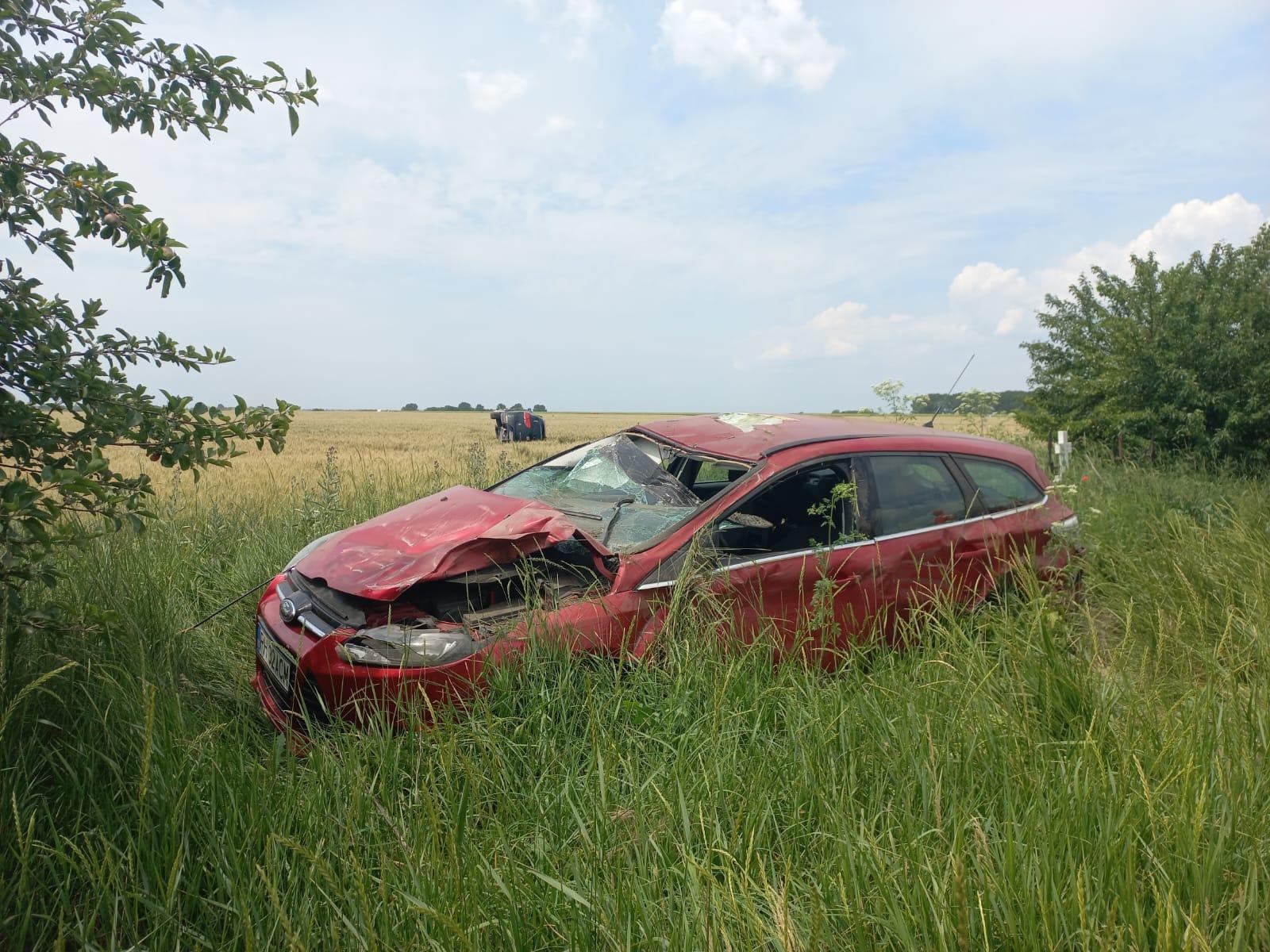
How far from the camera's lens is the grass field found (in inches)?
75.0

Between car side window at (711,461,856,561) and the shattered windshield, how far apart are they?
28 centimetres

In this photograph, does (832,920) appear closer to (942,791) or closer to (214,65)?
(942,791)

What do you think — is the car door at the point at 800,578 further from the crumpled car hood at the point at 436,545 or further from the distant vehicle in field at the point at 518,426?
the distant vehicle in field at the point at 518,426

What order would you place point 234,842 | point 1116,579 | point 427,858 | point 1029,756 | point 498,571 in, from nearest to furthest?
1. point 427,858
2. point 234,842
3. point 1029,756
4. point 498,571
5. point 1116,579

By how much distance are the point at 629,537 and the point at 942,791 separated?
6.41ft

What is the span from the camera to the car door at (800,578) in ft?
12.2

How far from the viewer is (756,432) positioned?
4.68 metres

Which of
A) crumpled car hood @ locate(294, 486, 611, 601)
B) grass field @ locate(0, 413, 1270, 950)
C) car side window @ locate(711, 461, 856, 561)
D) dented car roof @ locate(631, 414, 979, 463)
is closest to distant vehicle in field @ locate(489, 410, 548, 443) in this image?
dented car roof @ locate(631, 414, 979, 463)

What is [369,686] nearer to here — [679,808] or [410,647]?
[410,647]

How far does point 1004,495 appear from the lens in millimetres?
4969

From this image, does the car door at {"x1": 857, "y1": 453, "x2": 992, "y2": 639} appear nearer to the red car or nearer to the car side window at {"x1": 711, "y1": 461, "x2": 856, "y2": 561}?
the red car

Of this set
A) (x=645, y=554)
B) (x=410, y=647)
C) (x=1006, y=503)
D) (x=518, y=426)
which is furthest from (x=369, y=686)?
(x=518, y=426)

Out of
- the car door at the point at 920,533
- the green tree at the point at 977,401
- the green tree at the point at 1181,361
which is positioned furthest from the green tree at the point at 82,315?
the green tree at the point at 1181,361

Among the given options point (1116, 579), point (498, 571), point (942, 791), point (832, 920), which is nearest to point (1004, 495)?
point (1116, 579)
